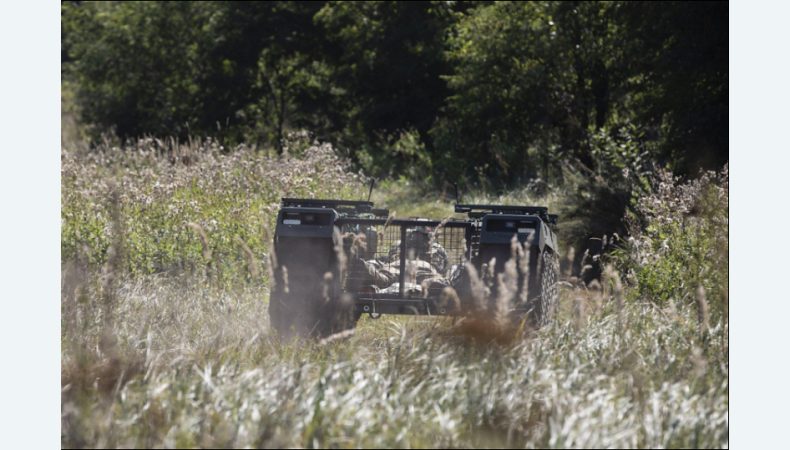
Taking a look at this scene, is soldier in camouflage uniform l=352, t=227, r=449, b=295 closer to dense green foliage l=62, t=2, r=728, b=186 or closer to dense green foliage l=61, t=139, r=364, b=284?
dense green foliage l=61, t=139, r=364, b=284

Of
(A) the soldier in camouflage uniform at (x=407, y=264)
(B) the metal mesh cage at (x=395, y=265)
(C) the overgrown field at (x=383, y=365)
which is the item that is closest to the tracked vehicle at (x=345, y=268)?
(C) the overgrown field at (x=383, y=365)

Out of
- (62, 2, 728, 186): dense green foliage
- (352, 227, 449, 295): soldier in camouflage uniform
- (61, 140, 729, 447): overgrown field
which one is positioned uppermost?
(62, 2, 728, 186): dense green foliage

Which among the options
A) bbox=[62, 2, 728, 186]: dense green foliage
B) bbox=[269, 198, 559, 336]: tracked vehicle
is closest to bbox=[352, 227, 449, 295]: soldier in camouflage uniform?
bbox=[269, 198, 559, 336]: tracked vehicle

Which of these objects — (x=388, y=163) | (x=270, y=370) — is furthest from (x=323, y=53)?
(x=270, y=370)

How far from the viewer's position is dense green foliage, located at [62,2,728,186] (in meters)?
16.1

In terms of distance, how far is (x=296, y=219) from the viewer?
7188 mm

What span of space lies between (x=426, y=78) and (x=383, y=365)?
23.3 meters

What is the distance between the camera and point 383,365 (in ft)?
18.9

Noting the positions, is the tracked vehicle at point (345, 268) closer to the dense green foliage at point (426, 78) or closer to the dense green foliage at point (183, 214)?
the dense green foliage at point (183, 214)

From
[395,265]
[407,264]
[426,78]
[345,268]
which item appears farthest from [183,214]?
[426,78]

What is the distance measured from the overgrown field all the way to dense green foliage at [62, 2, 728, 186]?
23.2 feet

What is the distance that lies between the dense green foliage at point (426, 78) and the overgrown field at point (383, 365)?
708 cm

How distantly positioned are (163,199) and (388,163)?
49.4ft

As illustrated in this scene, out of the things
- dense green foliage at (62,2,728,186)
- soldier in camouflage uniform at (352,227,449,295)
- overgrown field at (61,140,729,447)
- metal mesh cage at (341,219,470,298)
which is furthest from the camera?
dense green foliage at (62,2,728,186)
